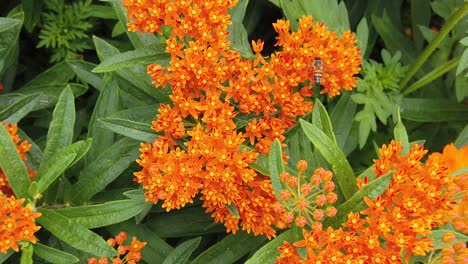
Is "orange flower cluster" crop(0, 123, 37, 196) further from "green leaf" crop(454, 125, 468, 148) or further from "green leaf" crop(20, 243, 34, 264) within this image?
"green leaf" crop(454, 125, 468, 148)

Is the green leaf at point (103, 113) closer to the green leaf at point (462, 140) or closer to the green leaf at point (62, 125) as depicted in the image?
the green leaf at point (62, 125)

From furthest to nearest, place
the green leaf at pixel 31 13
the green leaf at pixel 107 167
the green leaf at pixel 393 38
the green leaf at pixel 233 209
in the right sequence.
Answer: the green leaf at pixel 393 38 < the green leaf at pixel 31 13 < the green leaf at pixel 107 167 < the green leaf at pixel 233 209

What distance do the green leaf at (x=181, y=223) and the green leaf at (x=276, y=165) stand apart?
0.82 meters

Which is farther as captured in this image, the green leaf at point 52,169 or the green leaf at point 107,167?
the green leaf at point 107,167

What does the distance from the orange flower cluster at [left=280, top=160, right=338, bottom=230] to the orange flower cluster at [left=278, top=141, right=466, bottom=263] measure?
2.6 inches

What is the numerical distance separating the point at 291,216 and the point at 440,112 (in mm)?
1667

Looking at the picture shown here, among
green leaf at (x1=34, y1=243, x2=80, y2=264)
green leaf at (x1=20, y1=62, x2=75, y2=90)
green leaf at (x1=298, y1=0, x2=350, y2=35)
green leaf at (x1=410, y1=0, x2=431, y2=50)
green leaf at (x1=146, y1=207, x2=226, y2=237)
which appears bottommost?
green leaf at (x1=146, y1=207, x2=226, y2=237)

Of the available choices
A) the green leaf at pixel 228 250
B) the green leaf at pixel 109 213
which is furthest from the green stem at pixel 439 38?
the green leaf at pixel 109 213

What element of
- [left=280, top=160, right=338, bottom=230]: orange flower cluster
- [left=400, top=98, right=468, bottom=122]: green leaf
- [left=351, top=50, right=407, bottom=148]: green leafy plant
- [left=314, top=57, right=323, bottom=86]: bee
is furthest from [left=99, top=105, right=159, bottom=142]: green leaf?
[left=400, top=98, right=468, bottom=122]: green leaf

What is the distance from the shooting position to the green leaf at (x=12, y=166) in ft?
8.67

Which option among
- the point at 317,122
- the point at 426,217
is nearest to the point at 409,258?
the point at 426,217

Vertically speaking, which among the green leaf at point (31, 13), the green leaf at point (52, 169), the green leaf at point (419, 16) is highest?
the green leaf at point (31, 13)

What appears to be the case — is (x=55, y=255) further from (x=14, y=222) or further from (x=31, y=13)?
(x=31, y=13)

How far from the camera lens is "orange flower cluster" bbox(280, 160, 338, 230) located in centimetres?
242
